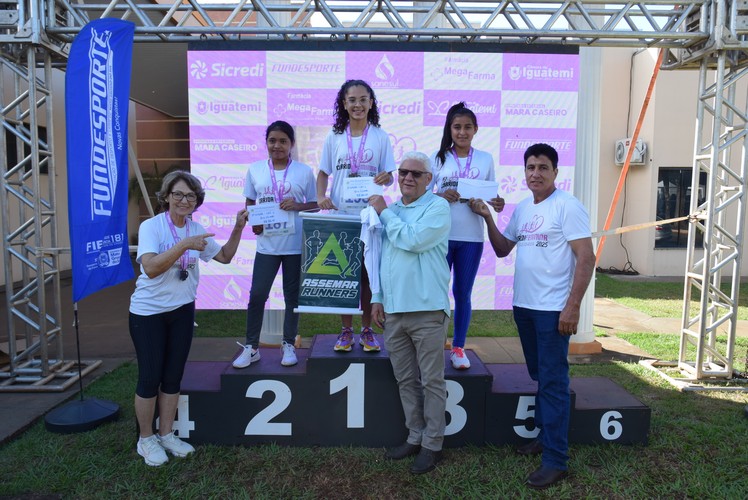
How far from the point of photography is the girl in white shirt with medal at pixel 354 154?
341 centimetres

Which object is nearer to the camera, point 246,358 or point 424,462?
point 424,462

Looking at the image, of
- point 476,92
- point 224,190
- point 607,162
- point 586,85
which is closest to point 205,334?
point 224,190

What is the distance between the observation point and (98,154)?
3.74 metres

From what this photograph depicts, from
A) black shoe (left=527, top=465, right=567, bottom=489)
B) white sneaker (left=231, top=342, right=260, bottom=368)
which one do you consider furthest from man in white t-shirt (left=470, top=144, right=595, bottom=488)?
white sneaker (left=231, top=342, right=260, bottom=368)

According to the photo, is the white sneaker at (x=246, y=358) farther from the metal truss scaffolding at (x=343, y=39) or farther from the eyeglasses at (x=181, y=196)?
the metal truss scaffolding at (x=343, y=39)

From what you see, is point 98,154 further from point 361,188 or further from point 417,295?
point 417,295

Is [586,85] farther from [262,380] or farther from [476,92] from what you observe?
[262,380]

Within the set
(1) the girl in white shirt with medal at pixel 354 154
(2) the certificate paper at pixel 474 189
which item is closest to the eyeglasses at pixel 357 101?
(1) the girl in white shirt with medal at pixel 354 154

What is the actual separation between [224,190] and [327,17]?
212cm

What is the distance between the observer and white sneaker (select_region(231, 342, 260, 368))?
3.53m

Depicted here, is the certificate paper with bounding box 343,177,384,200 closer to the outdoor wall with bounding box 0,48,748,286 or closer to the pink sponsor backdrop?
the pink sponsor backdrop

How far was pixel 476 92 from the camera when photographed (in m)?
5.61

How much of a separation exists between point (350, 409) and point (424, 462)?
63 cm

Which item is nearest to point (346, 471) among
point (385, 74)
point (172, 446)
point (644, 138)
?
point (172, 446)
